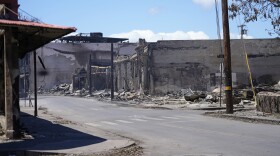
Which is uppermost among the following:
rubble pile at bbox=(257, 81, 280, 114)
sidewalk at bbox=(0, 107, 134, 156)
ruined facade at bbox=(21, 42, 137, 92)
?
ruined facade at bbox=(21, 42, 137, 92)

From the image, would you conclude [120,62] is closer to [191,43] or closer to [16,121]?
[191,43]

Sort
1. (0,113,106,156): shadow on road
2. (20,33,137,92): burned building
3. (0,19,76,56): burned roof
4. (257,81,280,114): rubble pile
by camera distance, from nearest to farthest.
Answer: (0,113,106,156): shadow on road, (0,19,76,56): burned roof, (257,81,280,114): rubble pile, (20,33,137,92): burned building

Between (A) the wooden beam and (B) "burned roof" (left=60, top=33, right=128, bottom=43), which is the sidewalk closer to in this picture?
(A) the wooden beam

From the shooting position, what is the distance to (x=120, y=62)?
242 ft

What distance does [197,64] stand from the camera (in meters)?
59.4

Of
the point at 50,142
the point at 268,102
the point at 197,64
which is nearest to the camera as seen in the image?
the point at 50,142

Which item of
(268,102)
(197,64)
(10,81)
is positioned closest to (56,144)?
(10,81)

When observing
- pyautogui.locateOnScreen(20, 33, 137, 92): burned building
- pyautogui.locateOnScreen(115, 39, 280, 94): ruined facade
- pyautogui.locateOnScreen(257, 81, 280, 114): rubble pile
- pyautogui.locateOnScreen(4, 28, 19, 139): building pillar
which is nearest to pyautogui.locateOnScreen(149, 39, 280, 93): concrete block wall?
pyautogui.locateOnScreen(115, 39, 280, 94): ruined facade

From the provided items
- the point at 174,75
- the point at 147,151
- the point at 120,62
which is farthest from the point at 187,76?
the point at 147,151

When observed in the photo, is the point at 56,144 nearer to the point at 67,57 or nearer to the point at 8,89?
the point at 8,89

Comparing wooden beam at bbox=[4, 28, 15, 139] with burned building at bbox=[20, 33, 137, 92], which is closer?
wooden beam at bbox=[4, 28, 15, 139]

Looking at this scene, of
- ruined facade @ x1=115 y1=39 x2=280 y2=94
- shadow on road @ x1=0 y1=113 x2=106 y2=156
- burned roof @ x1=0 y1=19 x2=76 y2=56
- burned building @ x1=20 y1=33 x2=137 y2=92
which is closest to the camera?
shadow on road @ x1=0 y1=113 x2=106 y2=156

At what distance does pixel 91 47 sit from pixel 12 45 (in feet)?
275

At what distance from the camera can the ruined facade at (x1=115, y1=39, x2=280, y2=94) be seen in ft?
193
